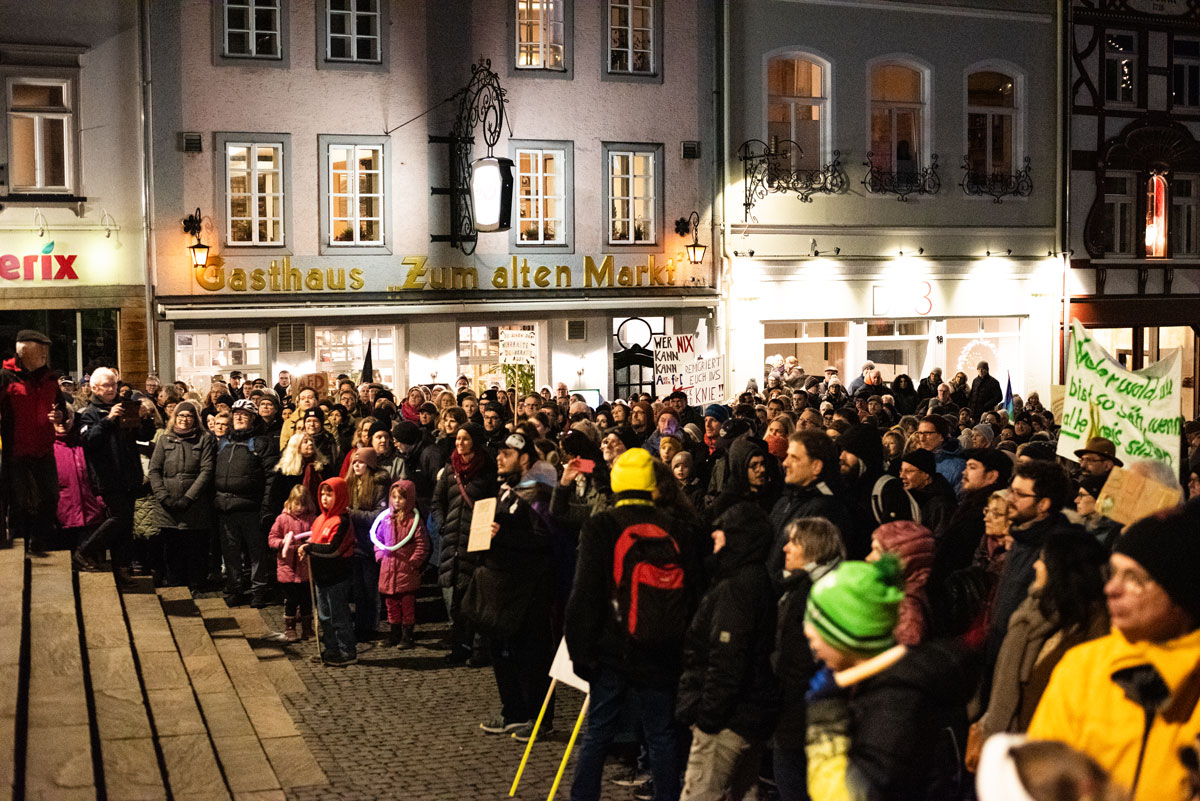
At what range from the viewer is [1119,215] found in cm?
3122

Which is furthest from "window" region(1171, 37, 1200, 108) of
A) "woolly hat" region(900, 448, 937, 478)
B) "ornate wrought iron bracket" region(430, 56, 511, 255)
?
"woolly hat" region(900, 448, 937, 478)

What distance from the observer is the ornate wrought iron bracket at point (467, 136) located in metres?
25.1

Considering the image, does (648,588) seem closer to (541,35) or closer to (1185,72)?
(541,35)

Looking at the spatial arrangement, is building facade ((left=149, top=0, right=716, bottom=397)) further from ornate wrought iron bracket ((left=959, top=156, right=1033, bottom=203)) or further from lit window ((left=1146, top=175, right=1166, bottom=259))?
lit window ((left=1146, top=175, right=1166, bottom=259))

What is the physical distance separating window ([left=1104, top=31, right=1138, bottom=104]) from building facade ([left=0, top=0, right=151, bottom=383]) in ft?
63.7

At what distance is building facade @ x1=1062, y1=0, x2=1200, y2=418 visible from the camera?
100ft

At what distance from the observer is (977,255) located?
2956cm

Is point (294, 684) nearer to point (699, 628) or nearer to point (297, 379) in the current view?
point (699, 628)

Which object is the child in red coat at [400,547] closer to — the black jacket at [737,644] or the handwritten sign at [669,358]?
the black jacket at [737,644]

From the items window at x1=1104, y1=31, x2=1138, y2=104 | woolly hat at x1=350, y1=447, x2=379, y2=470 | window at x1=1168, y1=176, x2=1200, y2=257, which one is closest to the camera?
woolly hat at x1=350, y1=447, x2=379, y2=470

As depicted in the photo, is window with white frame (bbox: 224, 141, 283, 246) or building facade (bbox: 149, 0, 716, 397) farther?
window with white frame (bbox: 224, 141, 283, 246)

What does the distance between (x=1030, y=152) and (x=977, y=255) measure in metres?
2.48

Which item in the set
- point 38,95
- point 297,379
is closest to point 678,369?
point 297,379

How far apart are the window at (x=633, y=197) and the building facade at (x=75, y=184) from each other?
821 centimetres
